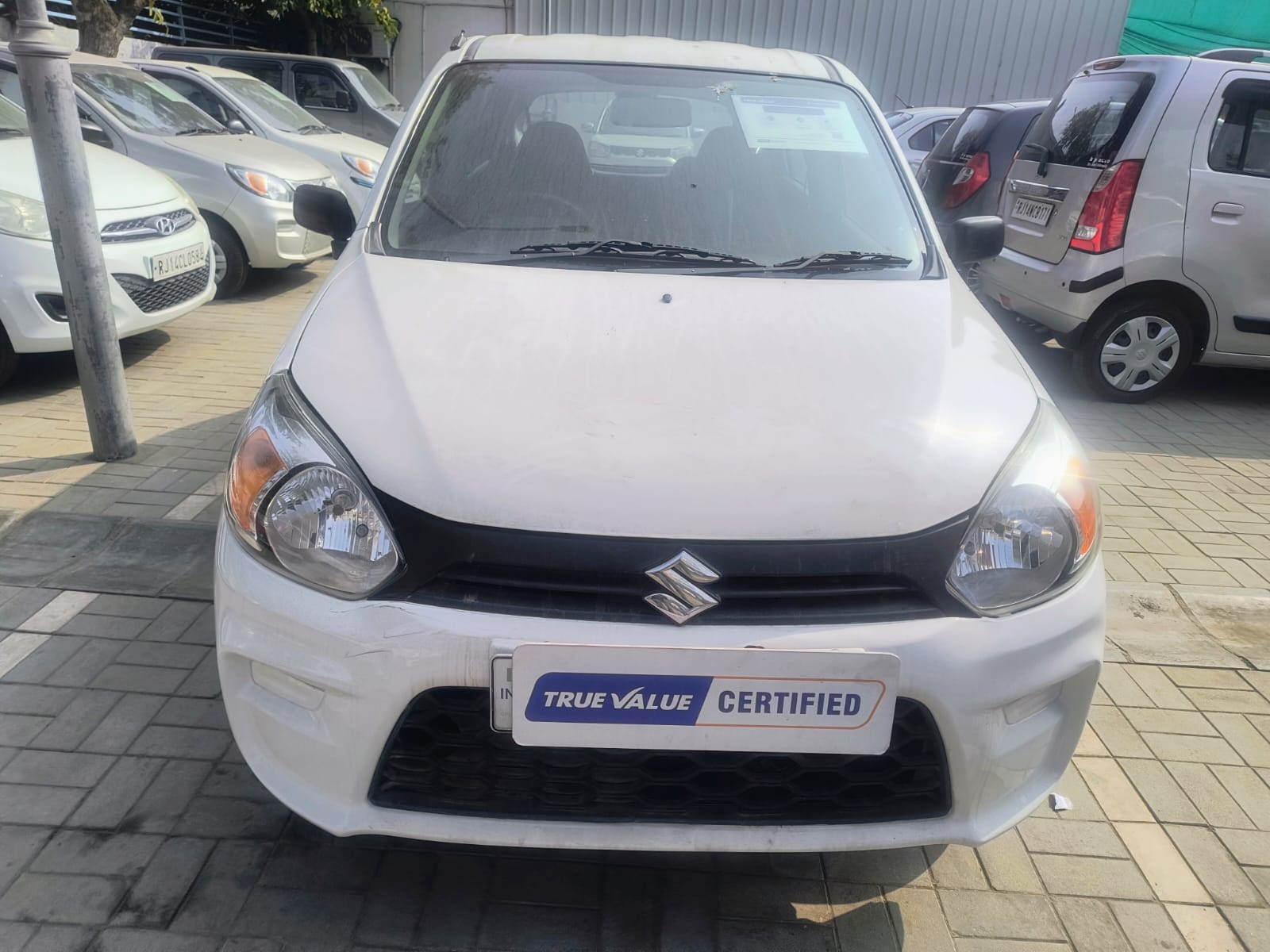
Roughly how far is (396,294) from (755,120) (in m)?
1.32

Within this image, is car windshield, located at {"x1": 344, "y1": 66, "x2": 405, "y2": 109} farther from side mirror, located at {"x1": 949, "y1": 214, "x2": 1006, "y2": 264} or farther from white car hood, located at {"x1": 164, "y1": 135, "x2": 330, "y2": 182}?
side mirror, located at {"x1": 949, "y1": 214, "x2": 1006, "y2": 264}

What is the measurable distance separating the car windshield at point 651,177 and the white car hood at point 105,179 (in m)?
2.62

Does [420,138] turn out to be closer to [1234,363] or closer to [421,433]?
[421,433]

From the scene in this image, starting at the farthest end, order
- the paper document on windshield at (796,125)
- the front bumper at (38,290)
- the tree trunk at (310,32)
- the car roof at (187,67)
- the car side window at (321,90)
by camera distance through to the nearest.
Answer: the tree trunk at (310,32) < the car side window at (321,90) < the car roof at (187,67) < the front bumper at (38,290) < the paper document on windshield at (796,125)

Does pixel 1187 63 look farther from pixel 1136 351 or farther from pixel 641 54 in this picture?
pixel 641 54

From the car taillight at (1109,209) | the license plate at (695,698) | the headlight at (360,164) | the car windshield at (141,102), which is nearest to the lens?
the license plate at (695,698)

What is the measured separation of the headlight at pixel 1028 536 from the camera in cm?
170

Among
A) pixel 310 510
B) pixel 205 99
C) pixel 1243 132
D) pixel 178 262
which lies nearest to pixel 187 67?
pixel 205 99

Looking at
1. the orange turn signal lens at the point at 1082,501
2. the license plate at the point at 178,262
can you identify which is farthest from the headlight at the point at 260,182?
the orange turn signal lens at the point at 1082,501

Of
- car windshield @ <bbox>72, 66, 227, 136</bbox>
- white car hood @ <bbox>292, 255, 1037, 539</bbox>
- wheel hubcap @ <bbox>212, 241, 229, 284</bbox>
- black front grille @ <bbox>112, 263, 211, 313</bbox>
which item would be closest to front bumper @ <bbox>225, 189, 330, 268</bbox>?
wheel hubcap @ <bbox>212, 241, 229, 284</bbox>

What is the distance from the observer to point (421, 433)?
5.66ft

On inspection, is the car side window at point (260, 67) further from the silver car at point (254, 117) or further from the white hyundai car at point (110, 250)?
the white hyundai car at point (110, 250)

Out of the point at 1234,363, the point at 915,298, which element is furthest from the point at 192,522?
the point at 1234,363

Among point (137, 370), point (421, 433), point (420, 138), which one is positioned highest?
point (420, 138)
